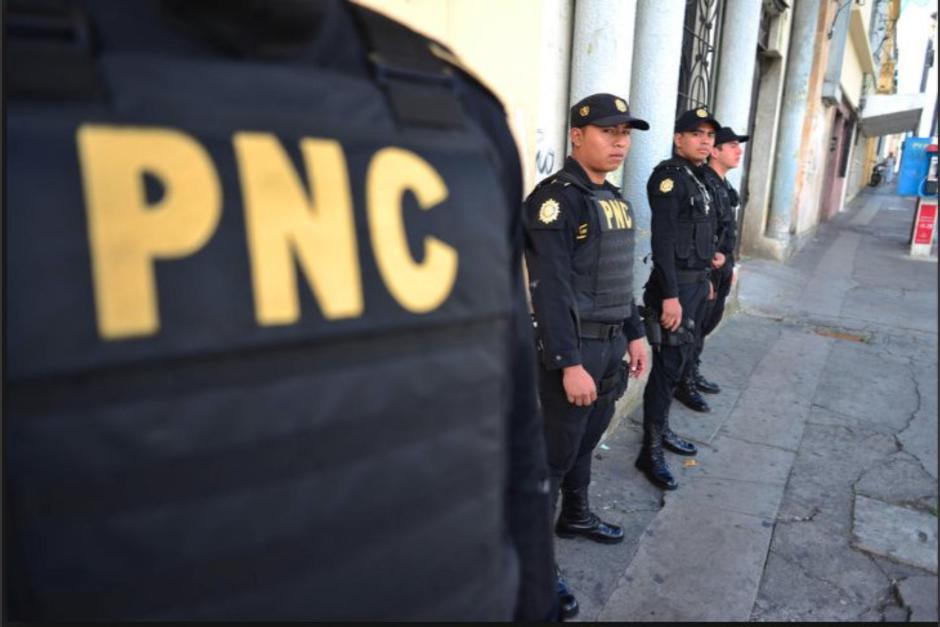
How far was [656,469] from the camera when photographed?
275 cm

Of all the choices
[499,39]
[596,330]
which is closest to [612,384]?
[596,330]

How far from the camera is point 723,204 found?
308 centimetres

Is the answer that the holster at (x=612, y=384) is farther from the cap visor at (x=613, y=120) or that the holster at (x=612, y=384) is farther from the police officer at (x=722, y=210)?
the police officer at (x=722, y=210)

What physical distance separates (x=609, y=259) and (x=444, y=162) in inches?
56.5

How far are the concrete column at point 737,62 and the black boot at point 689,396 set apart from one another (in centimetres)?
220

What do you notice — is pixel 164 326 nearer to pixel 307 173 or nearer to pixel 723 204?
pixel 307 173

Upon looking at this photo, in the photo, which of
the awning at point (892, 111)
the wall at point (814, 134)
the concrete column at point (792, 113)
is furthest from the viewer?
the awning at point (892, 111)

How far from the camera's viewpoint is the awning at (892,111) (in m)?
12.5

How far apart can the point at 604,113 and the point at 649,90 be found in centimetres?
134

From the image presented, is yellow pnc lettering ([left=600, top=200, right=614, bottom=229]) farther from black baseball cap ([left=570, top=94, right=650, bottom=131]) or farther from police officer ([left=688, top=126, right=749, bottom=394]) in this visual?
police officer ([left=688, top=126, right=749, bottom=394])

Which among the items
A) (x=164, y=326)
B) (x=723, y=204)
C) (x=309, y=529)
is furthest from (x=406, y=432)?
(x=723, y=204)

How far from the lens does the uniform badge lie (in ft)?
6.27

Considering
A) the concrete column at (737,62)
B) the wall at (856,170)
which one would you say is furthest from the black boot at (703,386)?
the wall at (856,170)

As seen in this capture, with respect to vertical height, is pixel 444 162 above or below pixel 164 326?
above
